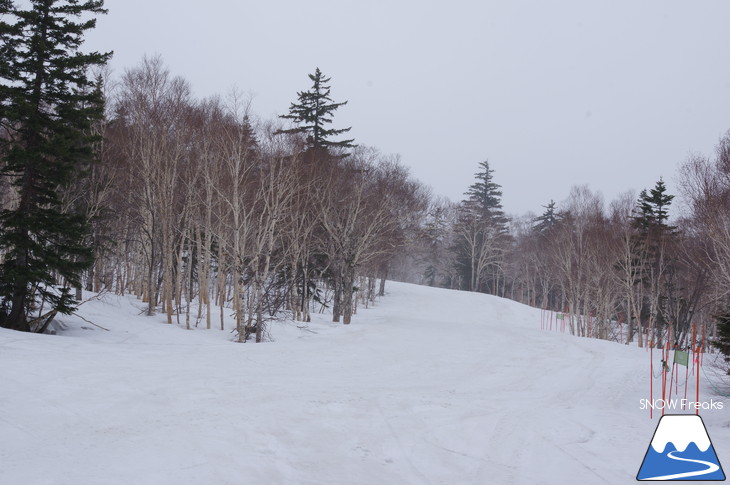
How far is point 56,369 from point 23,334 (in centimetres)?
368

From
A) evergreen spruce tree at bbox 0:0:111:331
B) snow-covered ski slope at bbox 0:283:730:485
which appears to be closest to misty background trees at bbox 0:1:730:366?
evergreen spruce tree at bbox 0:0:111:331

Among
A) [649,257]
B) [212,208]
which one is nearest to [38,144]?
[212,208]

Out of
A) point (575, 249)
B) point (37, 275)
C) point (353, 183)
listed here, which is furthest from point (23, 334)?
point (575, 249)

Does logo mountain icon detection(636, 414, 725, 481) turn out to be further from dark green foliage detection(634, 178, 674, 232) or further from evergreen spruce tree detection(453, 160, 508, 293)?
evergreen spruce tree detection(453, 160, 508, 293)

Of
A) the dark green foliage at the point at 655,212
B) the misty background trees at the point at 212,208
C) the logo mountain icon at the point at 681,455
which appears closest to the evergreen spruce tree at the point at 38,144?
the misty background trees at the point at 212,208

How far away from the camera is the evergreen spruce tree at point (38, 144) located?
482 inches

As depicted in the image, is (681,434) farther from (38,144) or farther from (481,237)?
(481,237)

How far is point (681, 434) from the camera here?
608 cm

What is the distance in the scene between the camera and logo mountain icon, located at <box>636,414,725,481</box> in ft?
18.3

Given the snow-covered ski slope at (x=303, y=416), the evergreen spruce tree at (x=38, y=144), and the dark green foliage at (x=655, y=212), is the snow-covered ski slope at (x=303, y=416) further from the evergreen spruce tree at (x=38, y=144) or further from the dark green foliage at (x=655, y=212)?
the dark green foliage at (x=655, y=212)

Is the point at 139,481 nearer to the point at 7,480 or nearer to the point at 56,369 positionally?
the point at 7,480

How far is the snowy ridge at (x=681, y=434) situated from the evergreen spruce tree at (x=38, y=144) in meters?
13.3

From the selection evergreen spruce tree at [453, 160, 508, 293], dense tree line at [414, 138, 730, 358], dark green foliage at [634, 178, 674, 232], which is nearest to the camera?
dense tree line at [414, 138, 730, 358]

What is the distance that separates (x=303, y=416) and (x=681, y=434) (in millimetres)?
5298
